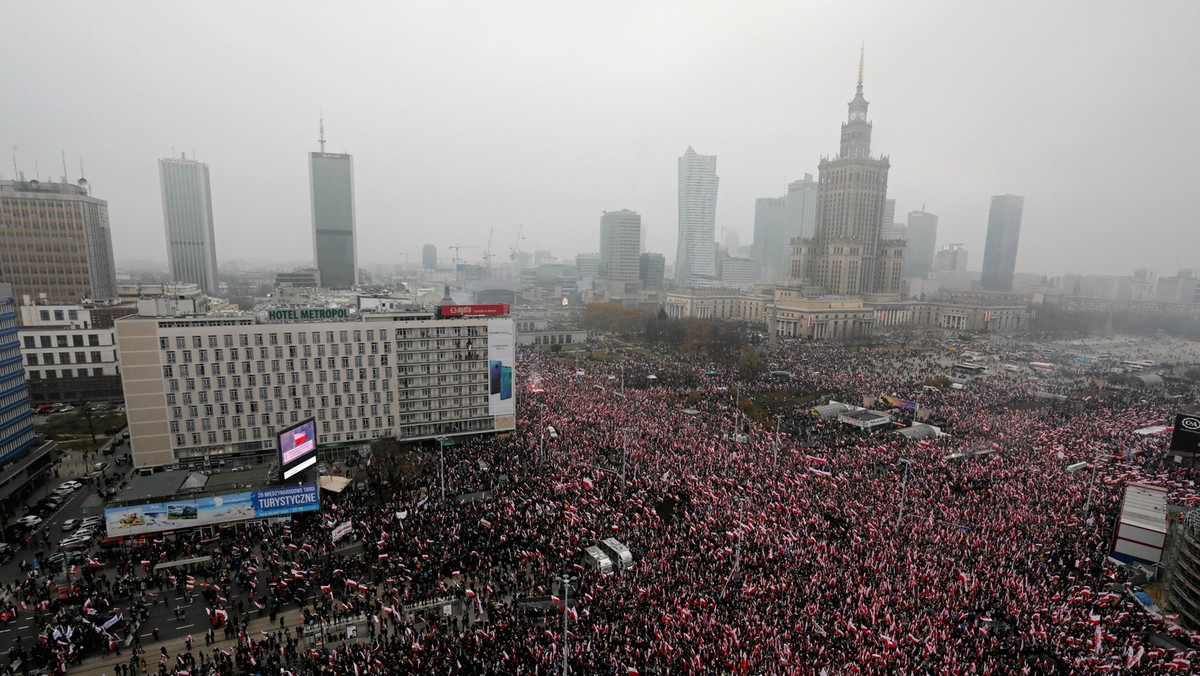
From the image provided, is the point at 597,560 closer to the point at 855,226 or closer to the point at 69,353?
the point at 69,353

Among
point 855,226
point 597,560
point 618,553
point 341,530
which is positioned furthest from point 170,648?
point 855,226

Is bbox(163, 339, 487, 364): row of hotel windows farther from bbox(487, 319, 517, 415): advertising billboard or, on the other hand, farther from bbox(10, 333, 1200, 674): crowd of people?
bbox(10, 333, 1200, 674): crowd of people

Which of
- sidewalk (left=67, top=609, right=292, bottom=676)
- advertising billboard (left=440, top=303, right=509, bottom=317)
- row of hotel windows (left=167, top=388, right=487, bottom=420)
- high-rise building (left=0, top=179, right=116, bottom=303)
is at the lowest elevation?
sidewalk (left=67, top=609, right=292, bottom=676)

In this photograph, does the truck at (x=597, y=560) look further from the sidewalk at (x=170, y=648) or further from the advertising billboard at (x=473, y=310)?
the advertising billboard at (x=473, y=310)

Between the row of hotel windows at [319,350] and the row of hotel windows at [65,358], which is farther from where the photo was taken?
the row of hotel windows at [65,358]

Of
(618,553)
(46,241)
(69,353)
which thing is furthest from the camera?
(46,241)

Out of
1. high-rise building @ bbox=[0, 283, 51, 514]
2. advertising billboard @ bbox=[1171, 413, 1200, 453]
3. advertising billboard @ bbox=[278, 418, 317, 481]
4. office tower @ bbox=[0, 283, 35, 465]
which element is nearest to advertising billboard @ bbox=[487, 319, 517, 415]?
advertising billboard @ bbox=[278, 418, 317, 481]

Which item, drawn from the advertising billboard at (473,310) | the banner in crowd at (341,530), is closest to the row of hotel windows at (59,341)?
the advertising billboard at (473,310)
